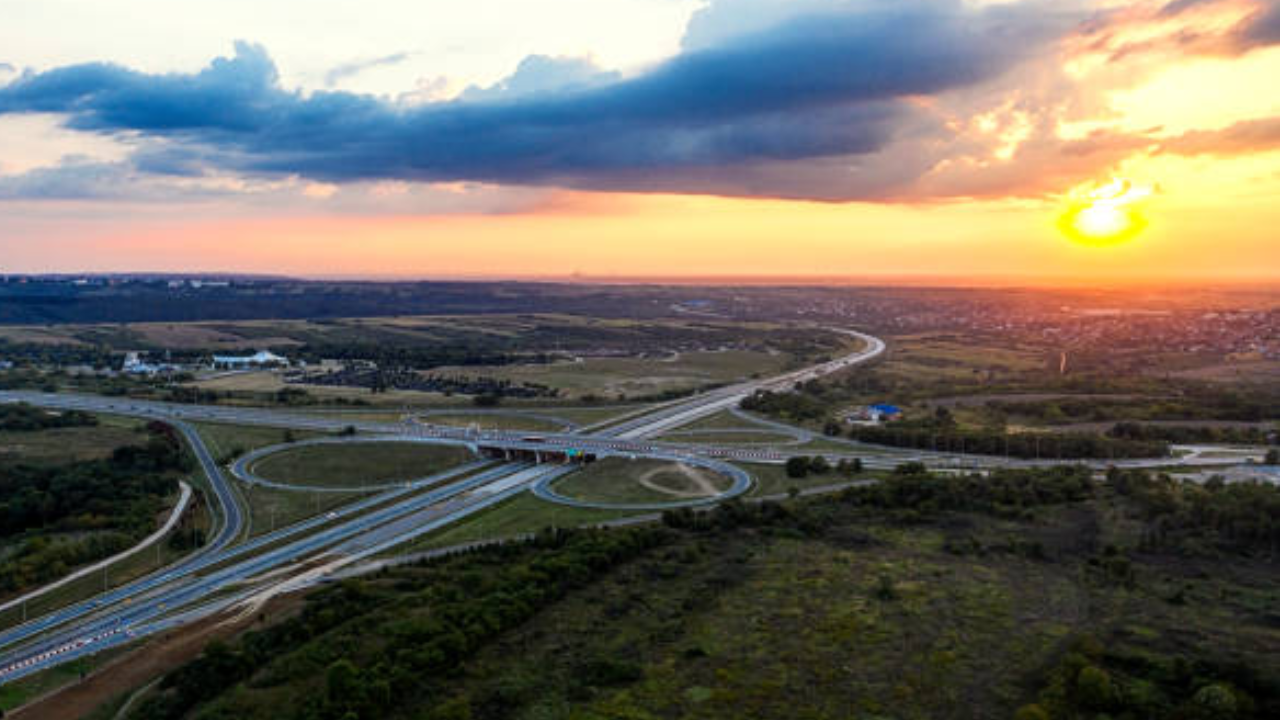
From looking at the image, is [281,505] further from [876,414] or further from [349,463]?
[876,414]

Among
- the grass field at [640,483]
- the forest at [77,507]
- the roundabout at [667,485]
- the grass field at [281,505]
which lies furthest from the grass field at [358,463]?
the grass field at [640,483]

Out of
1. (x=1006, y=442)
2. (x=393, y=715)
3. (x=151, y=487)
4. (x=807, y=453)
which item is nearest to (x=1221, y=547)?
(x=1006, y=442)

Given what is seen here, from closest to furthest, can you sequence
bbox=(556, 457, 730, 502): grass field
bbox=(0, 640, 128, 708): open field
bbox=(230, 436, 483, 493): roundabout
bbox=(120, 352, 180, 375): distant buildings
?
1. bbox=(0, 640, 128, 708): open field
2. bbox=(556, 457, 730, 502): grass field
3. bbox=(230, 436, 483, 493): roundabout
4. bbox=(120, 352, 180, 375): distant buildings

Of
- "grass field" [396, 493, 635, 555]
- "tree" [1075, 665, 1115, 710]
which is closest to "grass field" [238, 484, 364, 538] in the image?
"grass field" [396, 493, 635, 555]

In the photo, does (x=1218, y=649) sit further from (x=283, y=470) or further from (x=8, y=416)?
(x=8, y=416)

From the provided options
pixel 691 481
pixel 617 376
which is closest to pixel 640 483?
pixel 691 481

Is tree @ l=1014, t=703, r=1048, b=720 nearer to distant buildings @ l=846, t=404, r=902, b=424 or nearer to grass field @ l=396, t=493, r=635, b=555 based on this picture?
grass field @ l=396, t=493, r=635, b=555
